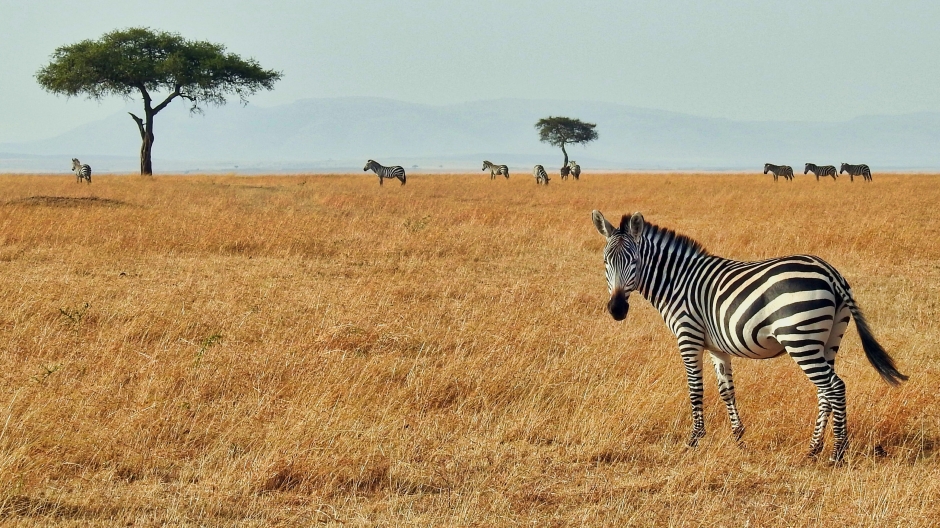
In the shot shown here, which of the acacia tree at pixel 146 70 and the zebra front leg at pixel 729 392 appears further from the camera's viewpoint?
the acacia tree at pixel 146 70

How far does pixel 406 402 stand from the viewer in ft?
22.5

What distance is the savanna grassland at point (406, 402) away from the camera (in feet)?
16.3

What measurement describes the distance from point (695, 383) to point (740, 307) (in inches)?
29.4

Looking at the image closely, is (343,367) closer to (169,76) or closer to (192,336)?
(192,336)

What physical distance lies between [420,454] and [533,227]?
13797mm

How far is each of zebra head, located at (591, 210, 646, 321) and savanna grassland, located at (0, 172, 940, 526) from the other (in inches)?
36.1

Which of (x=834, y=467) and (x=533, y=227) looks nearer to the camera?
(x=834, y=467)

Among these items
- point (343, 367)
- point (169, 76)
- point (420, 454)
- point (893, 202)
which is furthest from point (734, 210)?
point (169, 76)

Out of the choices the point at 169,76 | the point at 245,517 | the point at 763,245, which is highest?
the point at 169,76

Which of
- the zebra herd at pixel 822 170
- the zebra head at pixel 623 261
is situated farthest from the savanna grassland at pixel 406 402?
the zebra herd at pixel 822 170

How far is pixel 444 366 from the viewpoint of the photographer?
7.77 meters

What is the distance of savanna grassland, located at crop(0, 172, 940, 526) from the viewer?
4.98 metres

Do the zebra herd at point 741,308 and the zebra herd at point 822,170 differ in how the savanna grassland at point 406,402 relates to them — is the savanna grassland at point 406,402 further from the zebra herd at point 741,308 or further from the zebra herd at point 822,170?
the zebra herd at point 822,170

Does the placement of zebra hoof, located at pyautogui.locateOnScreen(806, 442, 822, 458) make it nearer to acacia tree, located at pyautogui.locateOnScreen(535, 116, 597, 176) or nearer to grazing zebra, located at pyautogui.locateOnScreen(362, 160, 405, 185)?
grazing zebra, located at pyautogui.locateOnScreen(362, 160, 405, 185)
